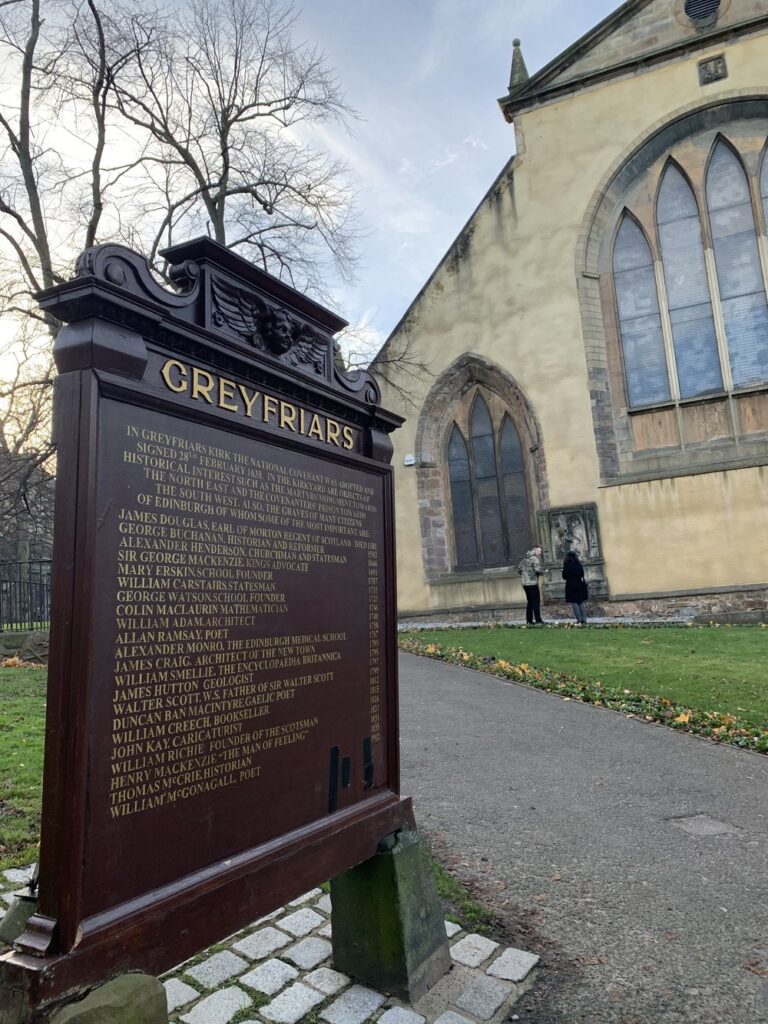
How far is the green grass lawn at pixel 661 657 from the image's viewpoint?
25.1ft

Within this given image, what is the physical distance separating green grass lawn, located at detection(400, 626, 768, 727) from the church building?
280cm

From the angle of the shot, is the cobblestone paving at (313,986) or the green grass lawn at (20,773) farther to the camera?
the green grass lawn at (20,773)

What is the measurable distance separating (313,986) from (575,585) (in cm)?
1302

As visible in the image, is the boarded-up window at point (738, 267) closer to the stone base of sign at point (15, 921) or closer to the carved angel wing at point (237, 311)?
the carved angel wing at point (237, 311)

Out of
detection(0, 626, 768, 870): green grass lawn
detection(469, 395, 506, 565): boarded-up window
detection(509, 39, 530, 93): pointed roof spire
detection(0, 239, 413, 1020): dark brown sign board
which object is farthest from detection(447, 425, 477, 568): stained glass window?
detection(0, 239, 413, 1020): dark brown sign board

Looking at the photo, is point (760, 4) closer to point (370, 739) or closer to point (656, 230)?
point (656, 230)

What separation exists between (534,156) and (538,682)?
48.3ft

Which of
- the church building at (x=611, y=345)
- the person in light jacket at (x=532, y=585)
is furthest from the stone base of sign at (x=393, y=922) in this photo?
the church building at (x=611, y=345)

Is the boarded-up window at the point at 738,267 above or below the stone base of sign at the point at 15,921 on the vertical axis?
above

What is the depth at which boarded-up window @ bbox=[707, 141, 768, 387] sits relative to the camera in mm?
16078

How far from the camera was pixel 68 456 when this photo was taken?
206cm

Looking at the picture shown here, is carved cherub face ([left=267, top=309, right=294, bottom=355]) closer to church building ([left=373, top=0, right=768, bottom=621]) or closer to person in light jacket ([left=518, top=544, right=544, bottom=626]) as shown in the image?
person in light jacket ([left=518, top=544, right=544, bottom=626])

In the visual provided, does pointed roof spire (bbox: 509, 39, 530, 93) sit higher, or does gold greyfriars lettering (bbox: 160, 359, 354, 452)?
pointed roof spire (bbox: 509, 39, 530, 93)

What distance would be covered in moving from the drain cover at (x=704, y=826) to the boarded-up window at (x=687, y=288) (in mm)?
13937
